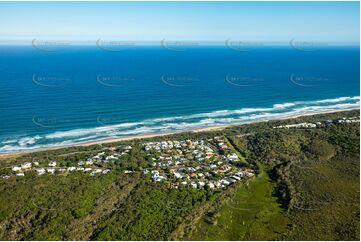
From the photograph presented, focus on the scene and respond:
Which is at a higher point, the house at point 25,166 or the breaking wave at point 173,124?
the house at point 25,166

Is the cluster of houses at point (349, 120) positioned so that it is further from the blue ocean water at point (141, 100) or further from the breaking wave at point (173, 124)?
the blue ocean water at point (141, 100)

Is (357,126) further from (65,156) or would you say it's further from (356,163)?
(65,156)

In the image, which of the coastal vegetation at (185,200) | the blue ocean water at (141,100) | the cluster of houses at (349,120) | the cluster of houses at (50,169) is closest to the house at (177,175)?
the coastal vegetation at (185,200)

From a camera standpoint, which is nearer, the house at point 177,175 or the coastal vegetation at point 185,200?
the coastal vegetation at point 185,200

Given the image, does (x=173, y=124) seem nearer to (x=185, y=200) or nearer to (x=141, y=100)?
(x=141, y=100)

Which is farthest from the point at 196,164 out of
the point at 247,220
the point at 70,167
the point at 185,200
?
the point at 70,167

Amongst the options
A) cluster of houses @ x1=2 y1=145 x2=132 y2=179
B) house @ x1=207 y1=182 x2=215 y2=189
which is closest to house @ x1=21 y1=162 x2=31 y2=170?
cluster of houses @ x1=2 y1=145 x2=132 y2=179

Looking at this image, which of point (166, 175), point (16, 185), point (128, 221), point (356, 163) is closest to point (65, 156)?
point (16, 185)
